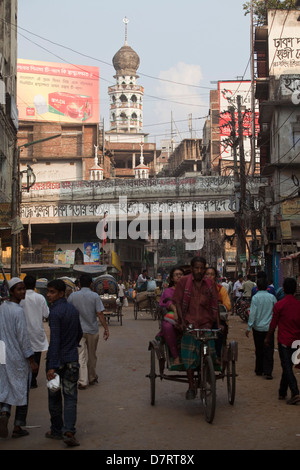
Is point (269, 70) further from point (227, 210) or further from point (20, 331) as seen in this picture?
point (20, 331)

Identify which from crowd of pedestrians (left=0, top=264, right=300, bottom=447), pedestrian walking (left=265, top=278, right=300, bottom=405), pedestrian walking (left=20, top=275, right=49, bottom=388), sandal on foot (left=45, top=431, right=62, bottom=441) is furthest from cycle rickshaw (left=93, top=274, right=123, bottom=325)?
sandal on foot (left=45, top=431, right=62, bottom=441)

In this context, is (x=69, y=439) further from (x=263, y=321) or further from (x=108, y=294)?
(x=108, y=294)

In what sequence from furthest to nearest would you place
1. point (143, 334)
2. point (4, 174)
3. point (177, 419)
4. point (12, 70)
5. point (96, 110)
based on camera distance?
point (96, 110) < point (12, 70) < point (4, 174) < point (143, 334) < point (177, 419)

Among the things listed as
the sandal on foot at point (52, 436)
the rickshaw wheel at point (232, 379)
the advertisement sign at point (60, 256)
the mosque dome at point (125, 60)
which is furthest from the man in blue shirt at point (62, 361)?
the mosque dome at point (125, 60)

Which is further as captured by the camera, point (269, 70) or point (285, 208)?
point (269, 70)

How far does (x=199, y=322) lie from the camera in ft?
27.5

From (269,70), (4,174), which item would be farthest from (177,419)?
(269,70)

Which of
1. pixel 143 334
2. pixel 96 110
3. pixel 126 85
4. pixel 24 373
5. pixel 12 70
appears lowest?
pixel 143 334

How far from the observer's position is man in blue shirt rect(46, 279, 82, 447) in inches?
270

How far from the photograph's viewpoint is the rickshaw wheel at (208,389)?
748 centimetres

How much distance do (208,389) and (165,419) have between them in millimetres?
663

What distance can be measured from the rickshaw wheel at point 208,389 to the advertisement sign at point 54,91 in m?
71.0

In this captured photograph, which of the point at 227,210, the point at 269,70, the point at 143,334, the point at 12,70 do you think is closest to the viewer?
the point at 143,334
